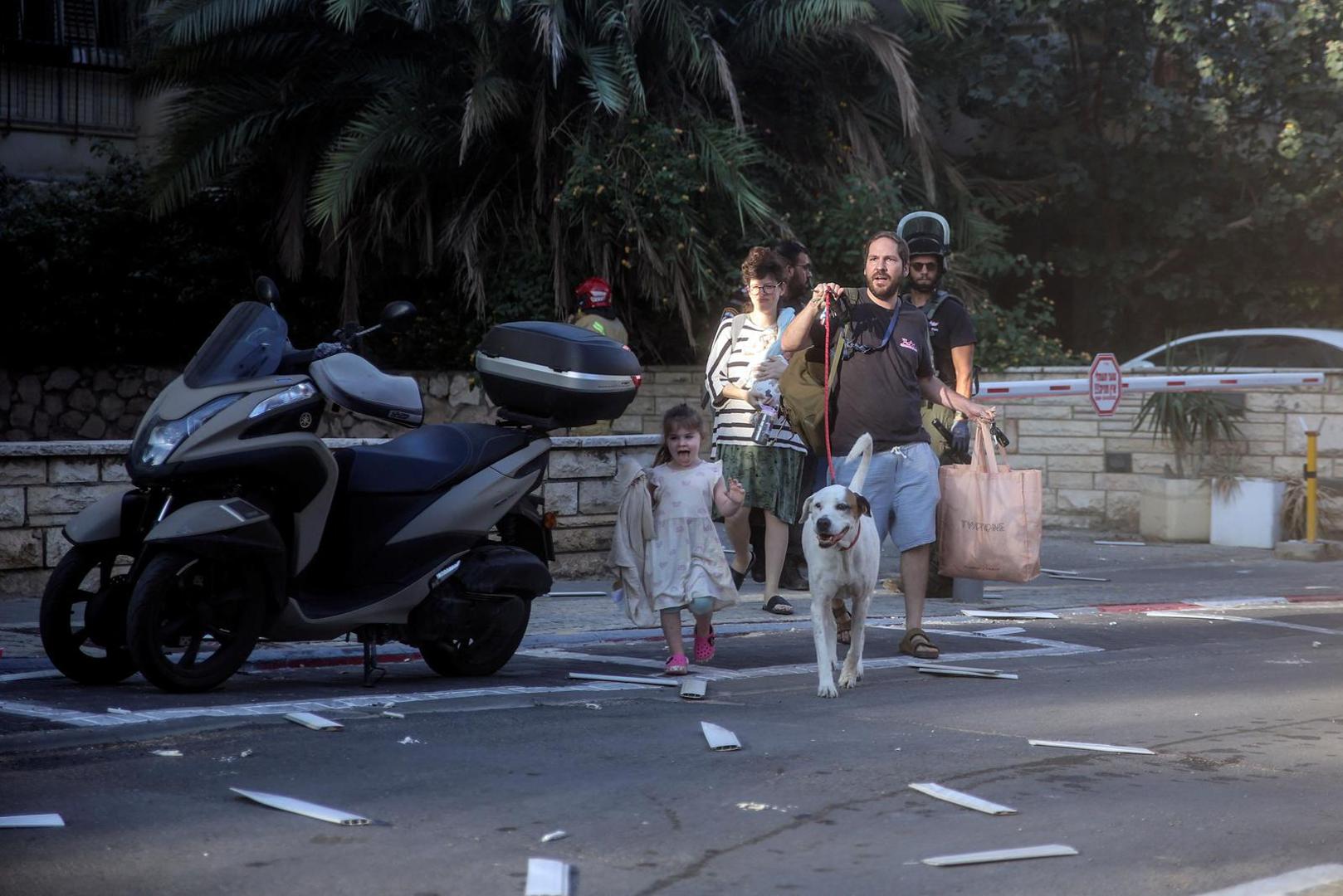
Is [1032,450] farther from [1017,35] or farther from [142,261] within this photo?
[142,261]

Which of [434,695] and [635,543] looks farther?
[635,543]

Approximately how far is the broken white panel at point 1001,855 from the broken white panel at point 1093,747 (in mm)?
Result: 1440

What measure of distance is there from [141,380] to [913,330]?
460 inches

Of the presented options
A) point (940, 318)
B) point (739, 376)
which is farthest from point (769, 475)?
point (940, 318)

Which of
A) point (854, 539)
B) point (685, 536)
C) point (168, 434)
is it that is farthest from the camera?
point (685, 536)

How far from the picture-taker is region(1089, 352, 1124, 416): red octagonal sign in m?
14.5

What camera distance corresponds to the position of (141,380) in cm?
1803

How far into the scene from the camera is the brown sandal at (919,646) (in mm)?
8180

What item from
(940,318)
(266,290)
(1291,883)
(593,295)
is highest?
(593,295)

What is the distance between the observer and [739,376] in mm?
9430

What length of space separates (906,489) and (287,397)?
285 cm

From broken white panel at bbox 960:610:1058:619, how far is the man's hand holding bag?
169 centimetres

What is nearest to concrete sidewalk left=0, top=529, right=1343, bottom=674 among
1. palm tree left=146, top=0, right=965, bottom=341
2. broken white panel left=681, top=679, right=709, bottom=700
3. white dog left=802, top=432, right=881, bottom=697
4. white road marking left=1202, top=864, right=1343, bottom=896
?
broken white panel left=681, top=679, right=709, bottom=700

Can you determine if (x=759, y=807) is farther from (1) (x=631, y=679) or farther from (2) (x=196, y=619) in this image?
(2) (x=196, y=619)
